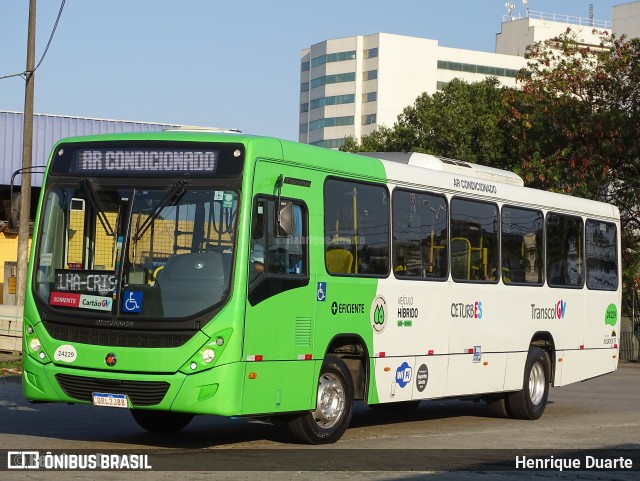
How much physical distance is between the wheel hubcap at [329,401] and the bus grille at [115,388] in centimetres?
200

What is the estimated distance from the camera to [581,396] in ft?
76.5

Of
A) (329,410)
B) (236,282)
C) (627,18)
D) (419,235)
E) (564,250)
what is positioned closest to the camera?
(236,282)

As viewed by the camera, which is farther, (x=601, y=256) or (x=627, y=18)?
(x=627, y=18)

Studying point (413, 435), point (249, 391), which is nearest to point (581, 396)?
point (413, 435)

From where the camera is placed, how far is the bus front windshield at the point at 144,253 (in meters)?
12.2

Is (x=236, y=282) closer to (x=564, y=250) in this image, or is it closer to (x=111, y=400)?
(x=111, y=400)

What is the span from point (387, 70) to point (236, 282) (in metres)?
144

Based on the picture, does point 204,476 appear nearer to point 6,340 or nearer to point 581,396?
point 581,396

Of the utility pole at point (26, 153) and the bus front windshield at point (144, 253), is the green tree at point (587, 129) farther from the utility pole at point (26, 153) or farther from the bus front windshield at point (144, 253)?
the bus front windshield at point (144, 253)

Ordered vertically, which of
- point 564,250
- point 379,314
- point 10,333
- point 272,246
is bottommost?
point 10,333

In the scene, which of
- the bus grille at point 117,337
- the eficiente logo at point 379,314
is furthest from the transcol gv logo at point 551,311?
the bus grille at point 117,337

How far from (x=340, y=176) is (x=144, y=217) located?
2.50 meters

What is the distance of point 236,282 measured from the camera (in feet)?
39.8

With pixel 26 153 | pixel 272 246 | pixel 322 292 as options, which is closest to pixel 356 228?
pixel 322 292
